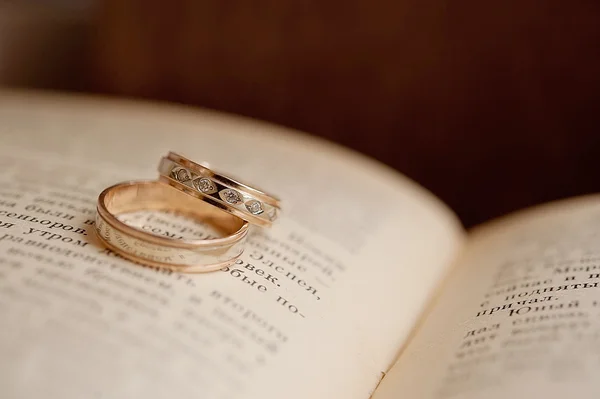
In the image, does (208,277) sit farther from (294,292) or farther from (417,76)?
(417,76)

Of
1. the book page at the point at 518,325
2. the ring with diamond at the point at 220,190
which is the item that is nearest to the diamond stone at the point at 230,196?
the ring with diamond at the point at 220,190

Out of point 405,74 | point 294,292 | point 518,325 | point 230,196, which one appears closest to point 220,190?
point 230,196

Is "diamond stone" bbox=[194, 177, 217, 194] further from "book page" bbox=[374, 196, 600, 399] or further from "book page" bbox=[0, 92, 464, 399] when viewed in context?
"book page" bbox=[374, 196, 600, 399]

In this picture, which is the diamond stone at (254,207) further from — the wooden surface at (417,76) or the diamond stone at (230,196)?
the wooden surface at (417,76)

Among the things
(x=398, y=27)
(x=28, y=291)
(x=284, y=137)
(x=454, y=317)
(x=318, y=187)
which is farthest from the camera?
(x=398, y=27)

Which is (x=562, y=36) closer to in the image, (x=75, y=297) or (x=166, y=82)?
(x=166, y=82)

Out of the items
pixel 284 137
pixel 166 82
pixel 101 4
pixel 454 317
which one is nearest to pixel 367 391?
pixel 454 317
